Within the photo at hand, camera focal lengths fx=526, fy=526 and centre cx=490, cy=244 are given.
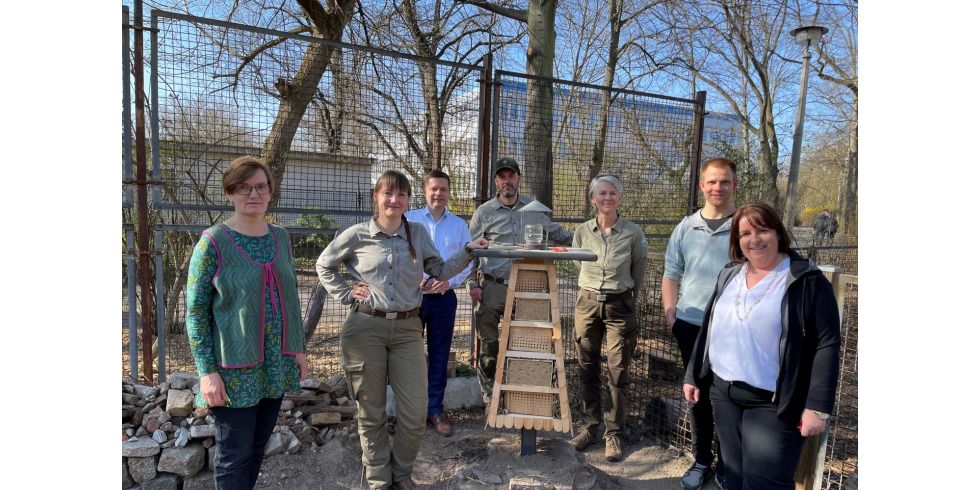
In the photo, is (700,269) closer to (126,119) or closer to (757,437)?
(757,437)

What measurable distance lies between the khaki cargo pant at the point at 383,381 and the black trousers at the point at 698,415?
1.63 m

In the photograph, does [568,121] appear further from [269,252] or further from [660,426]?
[269,252]

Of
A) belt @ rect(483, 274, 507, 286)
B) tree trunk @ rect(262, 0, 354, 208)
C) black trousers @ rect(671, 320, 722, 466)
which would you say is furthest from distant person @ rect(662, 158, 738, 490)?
tree trunk @ rect(262, 0, 354, 208)

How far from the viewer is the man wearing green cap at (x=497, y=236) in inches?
160

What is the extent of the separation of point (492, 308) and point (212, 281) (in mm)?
2290

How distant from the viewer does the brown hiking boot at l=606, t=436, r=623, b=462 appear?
387cm

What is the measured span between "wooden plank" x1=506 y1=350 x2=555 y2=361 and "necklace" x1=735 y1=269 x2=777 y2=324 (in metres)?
1.26

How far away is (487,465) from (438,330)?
102 centimetres

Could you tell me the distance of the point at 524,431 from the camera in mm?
3518

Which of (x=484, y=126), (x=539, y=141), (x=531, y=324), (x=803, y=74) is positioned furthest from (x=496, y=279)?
(x=803, y=74)

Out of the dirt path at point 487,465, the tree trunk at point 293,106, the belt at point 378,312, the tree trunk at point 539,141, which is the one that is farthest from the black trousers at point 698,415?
the tree trunk at point 293,106

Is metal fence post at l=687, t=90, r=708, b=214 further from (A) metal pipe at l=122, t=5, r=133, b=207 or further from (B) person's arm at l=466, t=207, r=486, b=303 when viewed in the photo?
(A) metal pipe at l=122, t=5, r=133, b=207

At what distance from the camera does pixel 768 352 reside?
227 cm

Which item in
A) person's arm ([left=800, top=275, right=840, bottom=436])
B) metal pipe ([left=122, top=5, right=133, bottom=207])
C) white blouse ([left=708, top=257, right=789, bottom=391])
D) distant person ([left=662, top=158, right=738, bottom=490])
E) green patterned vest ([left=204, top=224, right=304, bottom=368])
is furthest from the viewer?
metal pipe ([left=122, top=5, right=133, bottom=207])
